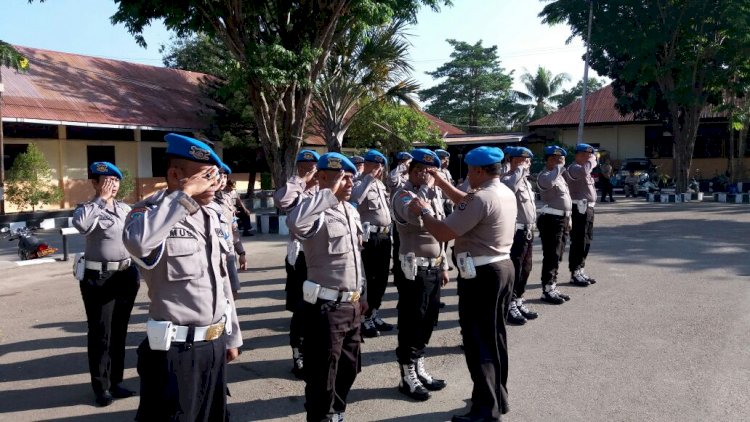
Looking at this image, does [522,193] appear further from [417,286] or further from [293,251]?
[293,251]

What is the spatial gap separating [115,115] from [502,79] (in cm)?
3545

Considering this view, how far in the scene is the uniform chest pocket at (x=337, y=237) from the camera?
3.89m

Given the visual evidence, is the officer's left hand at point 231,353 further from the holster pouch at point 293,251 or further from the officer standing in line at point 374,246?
the officer standing in line at point 374,246

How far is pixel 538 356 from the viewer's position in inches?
218

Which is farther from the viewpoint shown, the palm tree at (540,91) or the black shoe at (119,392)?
the palm tree at (540,91)

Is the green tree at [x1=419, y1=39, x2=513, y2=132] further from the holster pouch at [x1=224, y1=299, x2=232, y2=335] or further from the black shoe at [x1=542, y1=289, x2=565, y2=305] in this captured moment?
the holster pouch at [x1=224, y1=299, x2=232, y2=335]

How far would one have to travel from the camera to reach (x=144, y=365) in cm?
297

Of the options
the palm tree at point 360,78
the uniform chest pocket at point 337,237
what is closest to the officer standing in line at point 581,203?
the uniform chest pocket at point 337,237

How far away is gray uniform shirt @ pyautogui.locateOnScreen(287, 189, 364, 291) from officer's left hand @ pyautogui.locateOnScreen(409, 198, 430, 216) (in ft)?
2.07

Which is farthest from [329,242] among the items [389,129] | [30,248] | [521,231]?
[389,129]

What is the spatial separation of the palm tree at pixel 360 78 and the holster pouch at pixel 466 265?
12696 millimetres

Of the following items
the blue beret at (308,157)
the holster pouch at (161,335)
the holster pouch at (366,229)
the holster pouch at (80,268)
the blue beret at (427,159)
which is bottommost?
the holster pouch at (161,335)

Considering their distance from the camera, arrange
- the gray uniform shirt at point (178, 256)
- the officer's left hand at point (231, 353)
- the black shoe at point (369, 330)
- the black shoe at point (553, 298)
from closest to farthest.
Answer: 1. the gray uniform shirt at point (178, 256)
2. the officer's left hand at point (231, 353)
3. the black shoe at point (369, 330)
4. the black shoe at point (553, 298)

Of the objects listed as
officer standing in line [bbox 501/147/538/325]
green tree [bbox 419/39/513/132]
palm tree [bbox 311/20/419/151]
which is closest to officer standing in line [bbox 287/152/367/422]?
officer standing in line [bbox 501/147/538/325]
